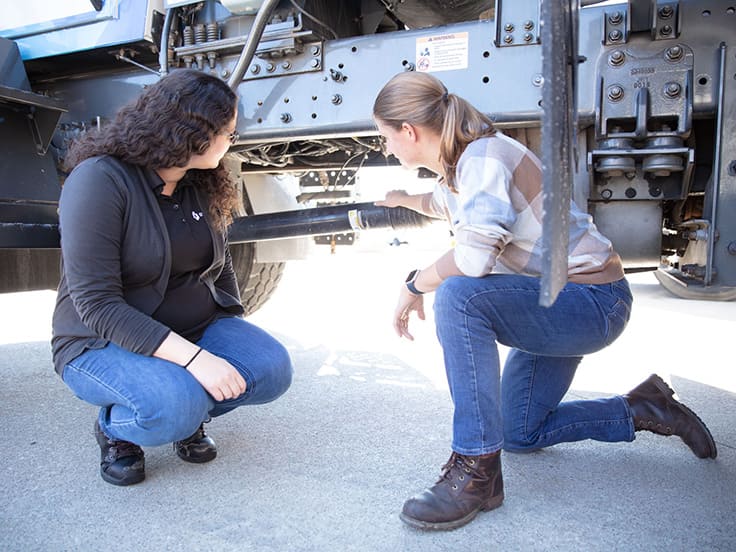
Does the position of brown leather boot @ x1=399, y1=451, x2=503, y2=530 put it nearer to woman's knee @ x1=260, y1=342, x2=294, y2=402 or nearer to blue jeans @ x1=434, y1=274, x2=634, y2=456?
blue jeans @ x1=434, y1=274, x2=634, y2=456

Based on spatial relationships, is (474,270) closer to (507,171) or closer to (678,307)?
(507,171)

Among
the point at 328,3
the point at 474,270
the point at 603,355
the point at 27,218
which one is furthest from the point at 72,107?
the point at 603,355

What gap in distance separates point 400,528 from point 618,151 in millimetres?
1240

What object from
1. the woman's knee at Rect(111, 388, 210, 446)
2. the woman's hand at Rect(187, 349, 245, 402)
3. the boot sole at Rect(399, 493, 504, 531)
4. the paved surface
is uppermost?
the woman's hand at Rect(187, 349, 245, 402)

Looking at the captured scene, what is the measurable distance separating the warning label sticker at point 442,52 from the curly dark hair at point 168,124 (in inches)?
25.6

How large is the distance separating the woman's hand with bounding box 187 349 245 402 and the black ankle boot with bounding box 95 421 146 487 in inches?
14.3

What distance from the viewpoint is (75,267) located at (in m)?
1.74

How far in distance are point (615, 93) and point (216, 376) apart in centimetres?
144

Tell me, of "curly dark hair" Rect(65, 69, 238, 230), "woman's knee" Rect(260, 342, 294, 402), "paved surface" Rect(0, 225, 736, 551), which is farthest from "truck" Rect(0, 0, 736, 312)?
"woman's knee" Rect(260, 342, 294, 402)

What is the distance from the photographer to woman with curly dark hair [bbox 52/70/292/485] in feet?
5.70

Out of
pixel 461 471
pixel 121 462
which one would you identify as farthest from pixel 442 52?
pixel 121 462

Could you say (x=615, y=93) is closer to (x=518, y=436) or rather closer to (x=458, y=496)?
(x=518, y=436)

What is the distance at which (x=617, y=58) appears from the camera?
1.87m

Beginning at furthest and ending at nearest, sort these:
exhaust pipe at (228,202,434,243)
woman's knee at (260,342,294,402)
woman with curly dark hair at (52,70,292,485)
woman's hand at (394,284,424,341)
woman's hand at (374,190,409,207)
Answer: exhaust pipe at (228,202,434,243)
woman's hand at (374,190,409,207)
woman's knee at (260,342,294,402)
woman's hand at (394,284,424,341)
woman with curly dark hair at (52,70,292,485)
